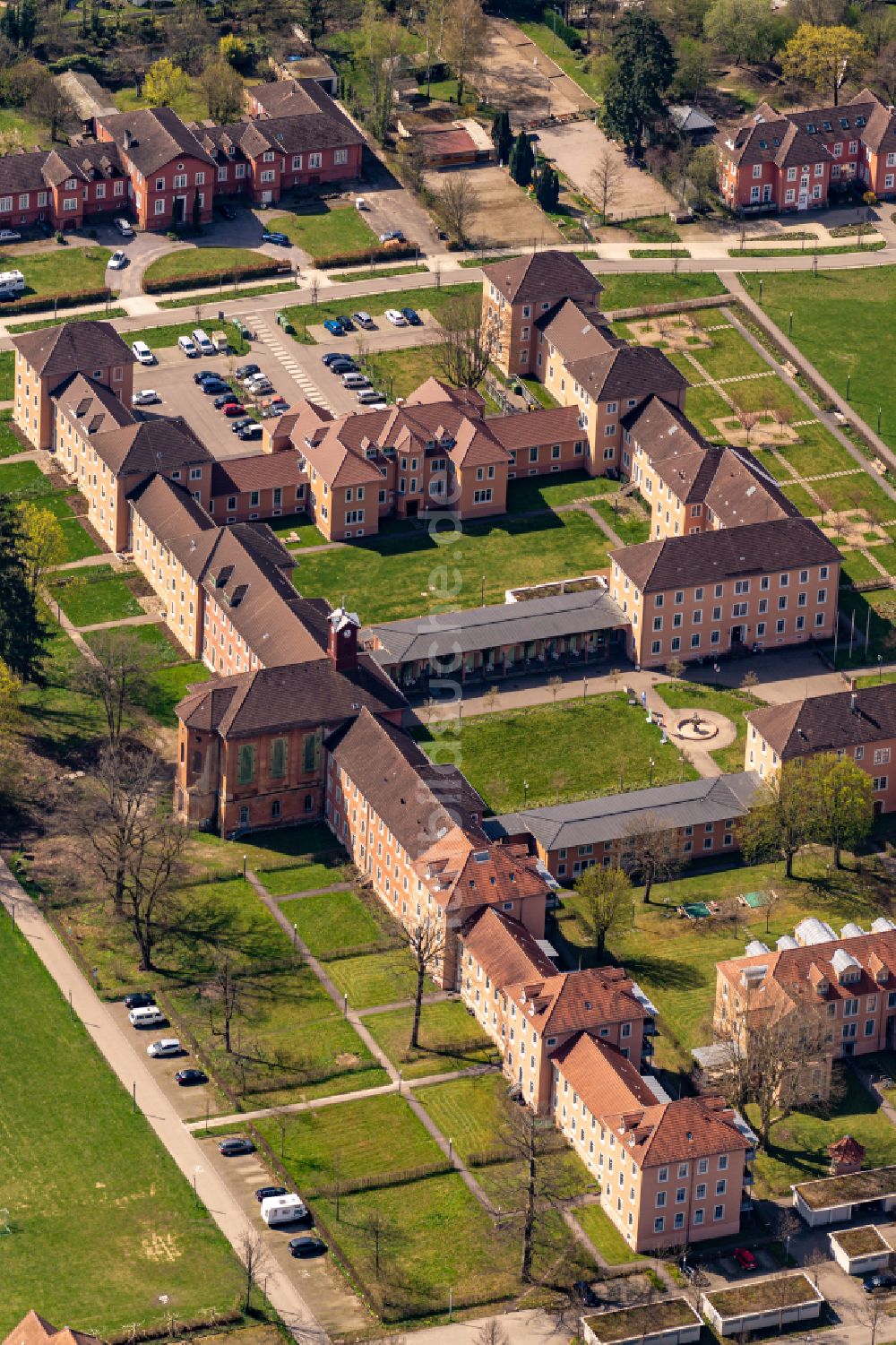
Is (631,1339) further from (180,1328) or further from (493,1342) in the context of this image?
(180,1328)

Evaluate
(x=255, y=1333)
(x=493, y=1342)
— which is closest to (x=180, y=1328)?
(x=255, y=1333)

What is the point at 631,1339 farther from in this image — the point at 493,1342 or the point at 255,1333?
the point at 255,1333

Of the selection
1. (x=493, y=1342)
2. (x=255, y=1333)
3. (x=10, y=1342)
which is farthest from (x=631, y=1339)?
(x=10, y=1342)

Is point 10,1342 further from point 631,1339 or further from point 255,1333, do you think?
point 631,1339
